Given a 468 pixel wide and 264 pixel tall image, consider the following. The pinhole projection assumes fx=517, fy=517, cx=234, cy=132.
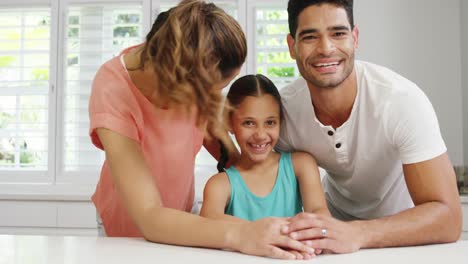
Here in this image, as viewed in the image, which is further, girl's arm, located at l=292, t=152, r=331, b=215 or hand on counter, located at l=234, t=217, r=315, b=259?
girl's arm, located at l=292, t=152, r=331, b=215

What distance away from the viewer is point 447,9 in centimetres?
313

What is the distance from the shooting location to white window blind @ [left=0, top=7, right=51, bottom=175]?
338cm

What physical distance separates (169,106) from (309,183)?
1.57 feet

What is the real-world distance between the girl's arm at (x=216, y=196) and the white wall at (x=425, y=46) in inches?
74.1

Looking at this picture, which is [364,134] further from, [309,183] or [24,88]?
[24,88]

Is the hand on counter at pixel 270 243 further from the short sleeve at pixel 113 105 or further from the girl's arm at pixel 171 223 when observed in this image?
the short sleeve at pixel 113 105

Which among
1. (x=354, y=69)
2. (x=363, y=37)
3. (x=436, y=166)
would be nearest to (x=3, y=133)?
(x=363, y=37)

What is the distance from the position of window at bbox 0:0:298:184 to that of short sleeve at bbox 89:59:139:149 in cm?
198

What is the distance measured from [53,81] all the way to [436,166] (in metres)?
2.67

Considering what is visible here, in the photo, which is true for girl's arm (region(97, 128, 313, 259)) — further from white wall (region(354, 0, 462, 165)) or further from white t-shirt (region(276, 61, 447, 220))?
white wall (region(354, 0, 462, 165))

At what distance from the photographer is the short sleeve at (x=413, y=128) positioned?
4.27ft

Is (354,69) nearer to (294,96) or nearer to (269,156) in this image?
(294,96)

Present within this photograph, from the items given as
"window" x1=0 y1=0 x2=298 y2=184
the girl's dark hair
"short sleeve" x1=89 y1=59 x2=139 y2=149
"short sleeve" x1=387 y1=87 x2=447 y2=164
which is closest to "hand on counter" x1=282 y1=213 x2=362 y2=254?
"short sleeve" x1=387 y1=87 x2=447 y2=164

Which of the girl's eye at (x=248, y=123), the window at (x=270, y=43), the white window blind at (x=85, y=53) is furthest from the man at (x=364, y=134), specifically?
the white window blind at (x=85, y=53)
